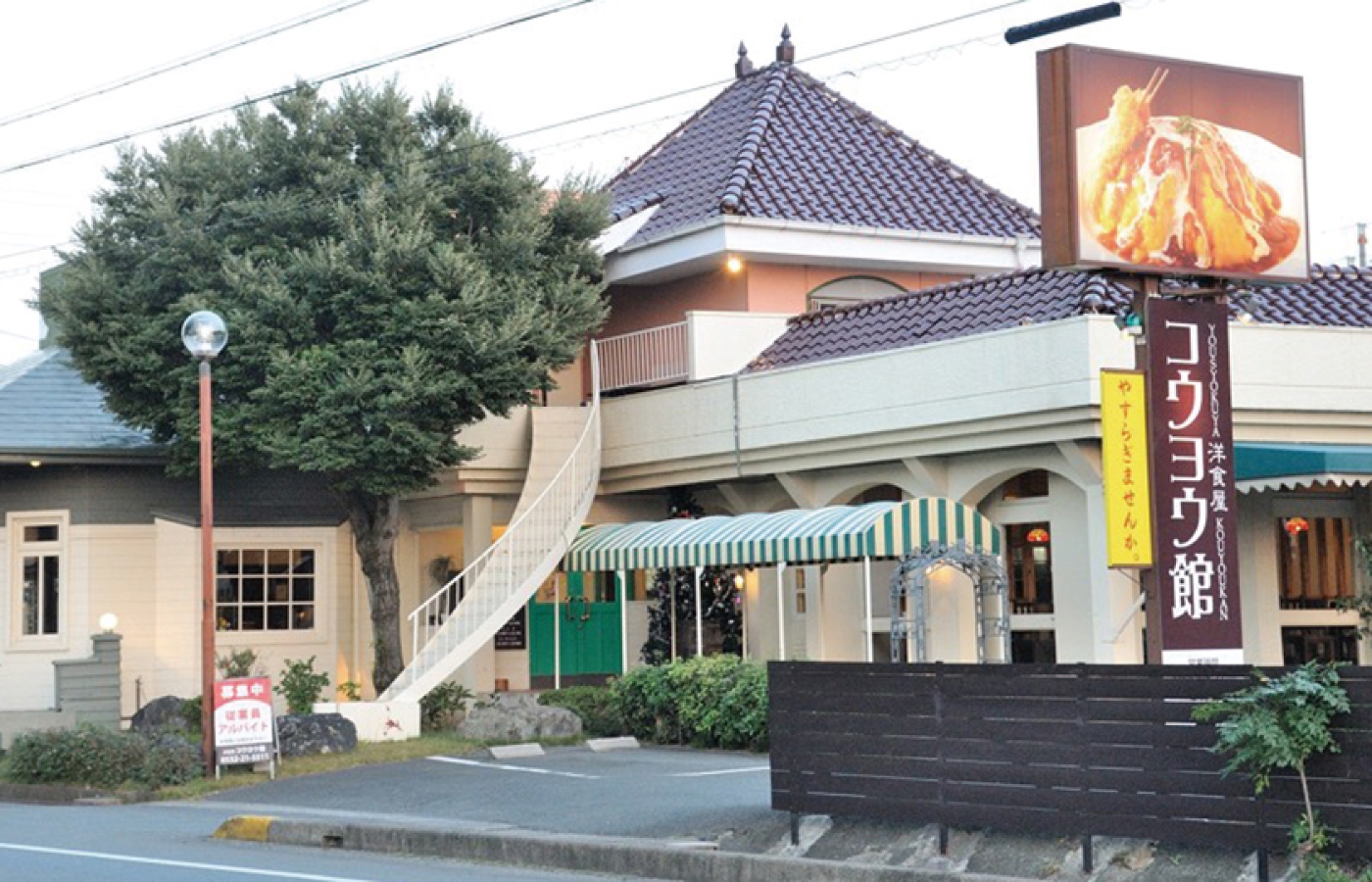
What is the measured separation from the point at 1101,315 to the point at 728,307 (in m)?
8.04

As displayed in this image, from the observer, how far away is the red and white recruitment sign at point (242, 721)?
21.3 m

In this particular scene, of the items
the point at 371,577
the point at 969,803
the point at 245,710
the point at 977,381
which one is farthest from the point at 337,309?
the point at 969,803

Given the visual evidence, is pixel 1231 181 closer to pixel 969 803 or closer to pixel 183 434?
pixel 969 803

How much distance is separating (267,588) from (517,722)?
760cm

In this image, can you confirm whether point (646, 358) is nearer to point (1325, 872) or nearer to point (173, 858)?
point (173, 858)

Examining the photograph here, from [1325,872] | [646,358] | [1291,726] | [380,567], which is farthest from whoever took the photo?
[646,358]

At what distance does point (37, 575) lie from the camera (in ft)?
94.8

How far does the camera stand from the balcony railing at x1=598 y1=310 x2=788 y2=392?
90.5 ft

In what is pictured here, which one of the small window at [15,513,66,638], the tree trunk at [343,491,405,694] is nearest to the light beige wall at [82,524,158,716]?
the small window at [15,513,66,638]

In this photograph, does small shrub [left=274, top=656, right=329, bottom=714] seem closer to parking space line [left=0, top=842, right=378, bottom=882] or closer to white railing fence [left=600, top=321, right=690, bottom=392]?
white railing fence [left=600, top=321, right=690, bottom=392]

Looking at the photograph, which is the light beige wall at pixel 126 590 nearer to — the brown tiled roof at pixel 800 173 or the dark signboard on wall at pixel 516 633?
the dark signboard on wall at pixel 516 633

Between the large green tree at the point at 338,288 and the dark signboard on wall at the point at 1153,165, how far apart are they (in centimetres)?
1165

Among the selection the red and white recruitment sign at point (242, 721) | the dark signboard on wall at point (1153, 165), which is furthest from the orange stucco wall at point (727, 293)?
the dark signboard on wall at point (1153, 165)

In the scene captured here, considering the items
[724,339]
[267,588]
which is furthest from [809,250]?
[267,588]
